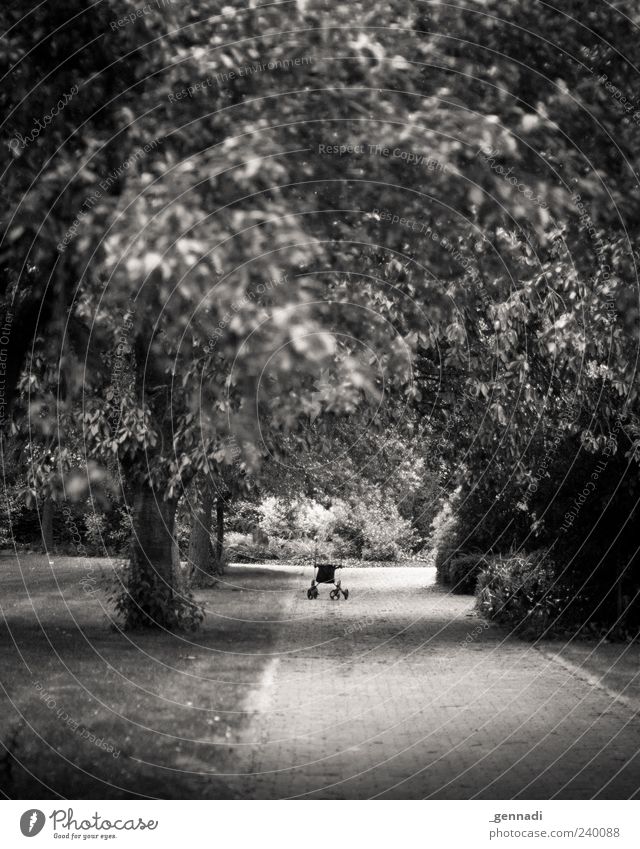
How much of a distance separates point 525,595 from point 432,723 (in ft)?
29.5

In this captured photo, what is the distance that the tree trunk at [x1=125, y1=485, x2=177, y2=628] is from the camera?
16844 millimetres

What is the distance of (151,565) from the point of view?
55.8ft

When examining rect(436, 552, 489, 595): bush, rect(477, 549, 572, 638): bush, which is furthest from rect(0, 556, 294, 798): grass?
rect(436, 552, 489, 595): bush

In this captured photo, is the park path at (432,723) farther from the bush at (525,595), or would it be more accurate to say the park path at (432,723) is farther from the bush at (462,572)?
the bush at (462,572)

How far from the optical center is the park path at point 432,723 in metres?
7.61

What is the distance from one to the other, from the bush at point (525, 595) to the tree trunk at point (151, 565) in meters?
5.41

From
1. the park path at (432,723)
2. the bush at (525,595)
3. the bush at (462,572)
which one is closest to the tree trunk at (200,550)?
the bush at (462,572)

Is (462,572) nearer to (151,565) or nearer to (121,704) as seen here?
(151,565)

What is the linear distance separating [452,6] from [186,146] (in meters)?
1.85

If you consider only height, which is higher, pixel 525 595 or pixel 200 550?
pixel 200 550

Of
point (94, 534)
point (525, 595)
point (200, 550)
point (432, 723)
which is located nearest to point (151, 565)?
point (525, 595)

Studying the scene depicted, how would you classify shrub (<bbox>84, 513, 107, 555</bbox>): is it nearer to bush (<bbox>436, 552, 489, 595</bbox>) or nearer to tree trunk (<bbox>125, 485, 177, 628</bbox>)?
bush (<bbox>436, 552, 489, 595</bbox>)

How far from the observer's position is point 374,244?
234 inches

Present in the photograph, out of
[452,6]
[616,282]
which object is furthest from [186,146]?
[616,282]
